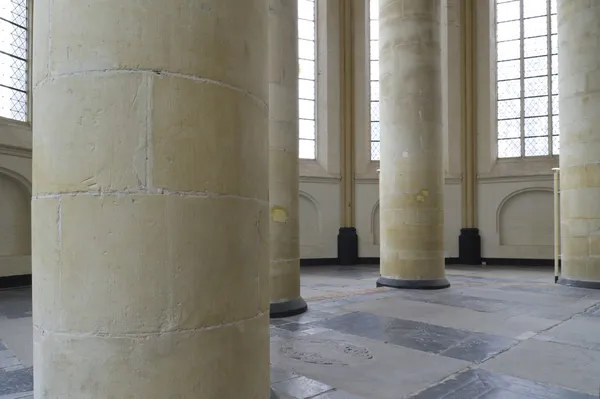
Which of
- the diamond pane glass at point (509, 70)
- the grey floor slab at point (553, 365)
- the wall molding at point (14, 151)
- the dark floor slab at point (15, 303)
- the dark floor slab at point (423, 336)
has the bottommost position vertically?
the dark floor slab at point (15, 303)

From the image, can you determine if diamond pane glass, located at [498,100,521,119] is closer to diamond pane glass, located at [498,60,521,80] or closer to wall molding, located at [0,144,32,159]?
diamond pane glass, located at [498,60,521,80]

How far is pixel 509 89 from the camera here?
17.1 m

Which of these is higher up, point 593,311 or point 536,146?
point 536,146

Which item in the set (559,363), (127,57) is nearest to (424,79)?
(559,363)

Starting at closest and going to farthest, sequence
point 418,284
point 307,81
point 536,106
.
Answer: point 418,284, point 536,106, point 307,81

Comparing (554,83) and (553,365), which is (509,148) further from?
(553,365)

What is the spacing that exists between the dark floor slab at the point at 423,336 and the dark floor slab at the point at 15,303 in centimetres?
491

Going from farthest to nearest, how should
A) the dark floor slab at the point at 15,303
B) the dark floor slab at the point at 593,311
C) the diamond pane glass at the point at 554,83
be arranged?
the diamond pane glass at the point at 554,83 < the dark floor slab at the point at 15,303 < the dark floor slab at the point at 593,311

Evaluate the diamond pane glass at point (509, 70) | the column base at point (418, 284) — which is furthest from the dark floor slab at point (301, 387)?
the diamond pane glass at point (509, 70)

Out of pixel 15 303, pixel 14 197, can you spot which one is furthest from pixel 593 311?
pixel 14 197

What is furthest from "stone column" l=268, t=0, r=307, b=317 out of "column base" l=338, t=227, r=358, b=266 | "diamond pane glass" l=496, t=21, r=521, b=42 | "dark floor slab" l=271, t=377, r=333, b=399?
"diamond pane glass" l=496, t=21, r=521, b=42

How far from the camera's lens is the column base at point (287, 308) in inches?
271

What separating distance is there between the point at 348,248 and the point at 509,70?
8.60m

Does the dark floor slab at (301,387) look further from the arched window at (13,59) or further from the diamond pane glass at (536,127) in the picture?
the diamond pane glass at (536,127)
